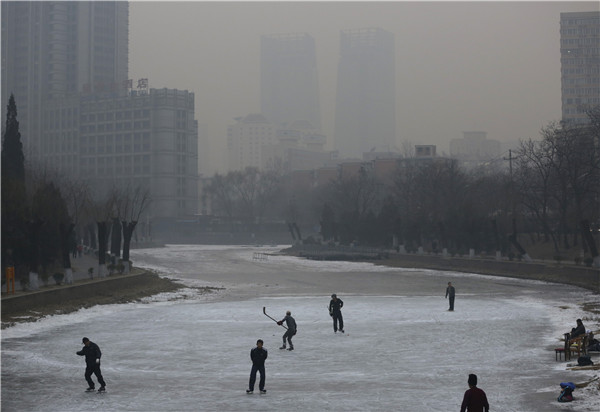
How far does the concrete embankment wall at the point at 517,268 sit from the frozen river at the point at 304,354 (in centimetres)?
585

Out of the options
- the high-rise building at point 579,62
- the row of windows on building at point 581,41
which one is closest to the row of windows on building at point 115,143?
the high-rise building at point 579,62

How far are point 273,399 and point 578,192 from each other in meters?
51.7

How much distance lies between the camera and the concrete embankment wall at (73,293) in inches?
1303

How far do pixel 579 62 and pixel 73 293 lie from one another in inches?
5214

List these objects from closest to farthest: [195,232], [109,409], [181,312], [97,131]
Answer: [109,409]
[181,312]
[195,232]
[97,131]

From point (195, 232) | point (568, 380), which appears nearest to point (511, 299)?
point (568, 380)

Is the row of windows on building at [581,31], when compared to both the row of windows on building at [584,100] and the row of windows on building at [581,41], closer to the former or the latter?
the row of windows on building at [581,41]

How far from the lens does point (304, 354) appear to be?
79.7 ft

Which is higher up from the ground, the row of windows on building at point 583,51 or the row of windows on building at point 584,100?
the row of windows on building at point 583,51

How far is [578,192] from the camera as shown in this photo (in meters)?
63.7

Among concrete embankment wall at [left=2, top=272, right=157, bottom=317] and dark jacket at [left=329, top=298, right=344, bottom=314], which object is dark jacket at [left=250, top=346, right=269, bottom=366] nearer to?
dark jacket at [left=329, top=298, right=344, bottom=314]

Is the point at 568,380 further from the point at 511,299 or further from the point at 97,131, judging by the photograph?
the point at 97,131

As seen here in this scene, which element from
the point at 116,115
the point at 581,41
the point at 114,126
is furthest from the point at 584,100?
the point at 114,126

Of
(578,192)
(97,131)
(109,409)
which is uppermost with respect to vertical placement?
(97,131)
